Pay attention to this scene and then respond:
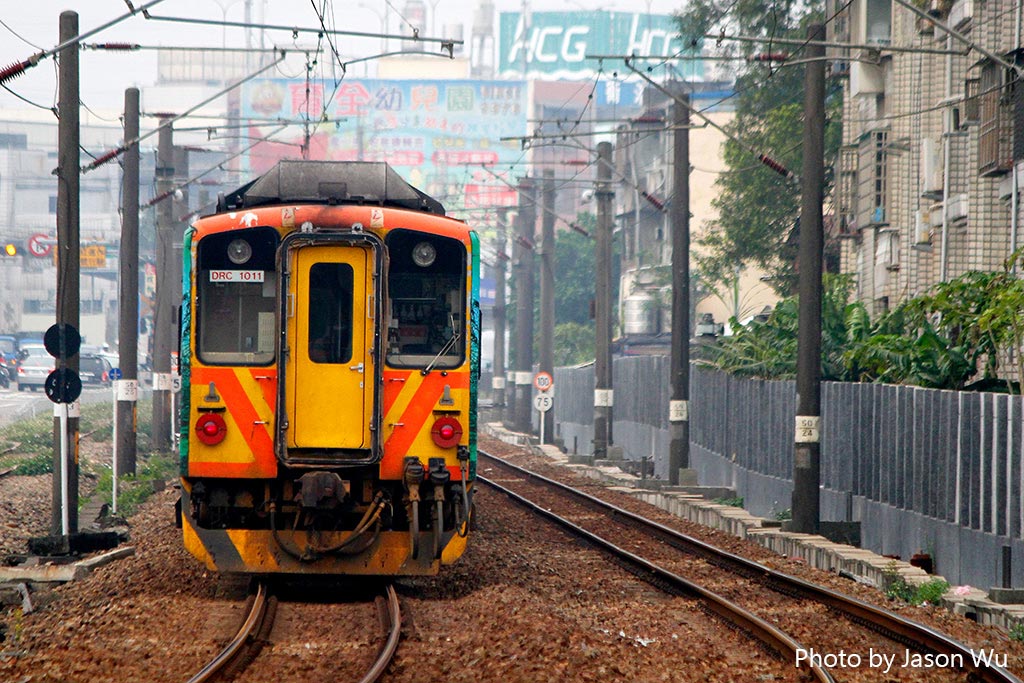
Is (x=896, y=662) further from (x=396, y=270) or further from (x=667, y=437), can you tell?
(x=667, y=437)

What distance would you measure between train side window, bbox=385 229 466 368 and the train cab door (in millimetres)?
283

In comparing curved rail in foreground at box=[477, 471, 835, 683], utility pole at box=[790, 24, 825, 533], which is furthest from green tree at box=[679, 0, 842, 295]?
curved rail in foreground at box=[477, 471, 835, 683]

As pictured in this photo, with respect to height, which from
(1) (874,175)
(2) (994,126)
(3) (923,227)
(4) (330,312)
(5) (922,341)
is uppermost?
(1) (874,175)

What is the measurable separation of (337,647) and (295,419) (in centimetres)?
227

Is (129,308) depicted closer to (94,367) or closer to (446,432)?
(446,432)

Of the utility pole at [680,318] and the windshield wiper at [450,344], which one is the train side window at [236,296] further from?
the utility pole at [680,318]

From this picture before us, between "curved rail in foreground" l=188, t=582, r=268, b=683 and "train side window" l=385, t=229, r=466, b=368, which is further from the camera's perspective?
"train side window" l=385, t=229, r=466, b=368

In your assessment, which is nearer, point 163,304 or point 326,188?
point 326,188

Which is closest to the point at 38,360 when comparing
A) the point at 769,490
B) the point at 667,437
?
the point at 667,437

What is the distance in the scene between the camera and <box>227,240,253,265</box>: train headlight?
12211 mm

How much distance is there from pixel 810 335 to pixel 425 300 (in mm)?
8466

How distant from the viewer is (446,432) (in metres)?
12.3

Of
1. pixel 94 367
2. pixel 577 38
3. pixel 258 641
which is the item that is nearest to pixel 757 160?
pixel 258 641

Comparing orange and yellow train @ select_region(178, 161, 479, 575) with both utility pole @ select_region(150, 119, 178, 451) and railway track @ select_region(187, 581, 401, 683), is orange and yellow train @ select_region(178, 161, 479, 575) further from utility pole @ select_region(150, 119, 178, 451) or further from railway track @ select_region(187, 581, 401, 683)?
utility pole @ select_region(150, 119, 178, 451)
